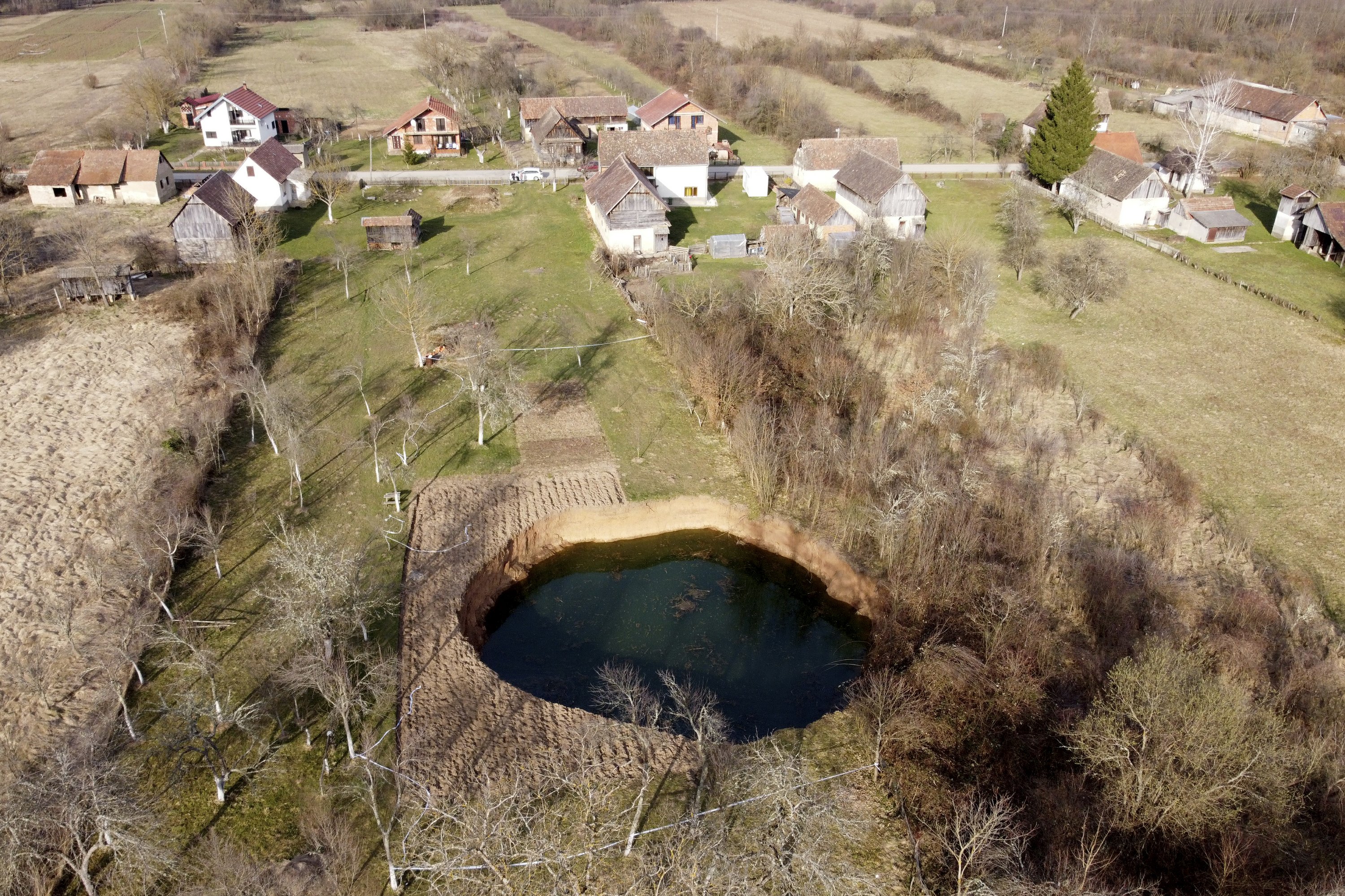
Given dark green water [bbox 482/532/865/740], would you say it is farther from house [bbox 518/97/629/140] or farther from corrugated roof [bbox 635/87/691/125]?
house [bbox 518/97/629/140]

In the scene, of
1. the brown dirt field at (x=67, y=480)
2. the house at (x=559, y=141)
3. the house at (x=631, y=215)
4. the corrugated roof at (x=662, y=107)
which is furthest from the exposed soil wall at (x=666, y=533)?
the corrugated roof at (x=662, y=107)

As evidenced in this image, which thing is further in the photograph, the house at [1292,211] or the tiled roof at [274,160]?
the tiled roof at [274,160]

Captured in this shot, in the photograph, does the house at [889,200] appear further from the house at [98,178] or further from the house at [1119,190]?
the house at [98,178]

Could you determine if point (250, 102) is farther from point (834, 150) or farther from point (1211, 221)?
point (1211, 221)

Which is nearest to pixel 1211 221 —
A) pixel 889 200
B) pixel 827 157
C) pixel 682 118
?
pixel 889 200

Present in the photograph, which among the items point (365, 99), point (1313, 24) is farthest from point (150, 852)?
point (1313, 24)

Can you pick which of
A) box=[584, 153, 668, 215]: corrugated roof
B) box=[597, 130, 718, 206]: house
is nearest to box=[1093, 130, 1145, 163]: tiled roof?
box=[597, 130, 718, 206]: house

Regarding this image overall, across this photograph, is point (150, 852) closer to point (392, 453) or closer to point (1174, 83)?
point (392, 453)
